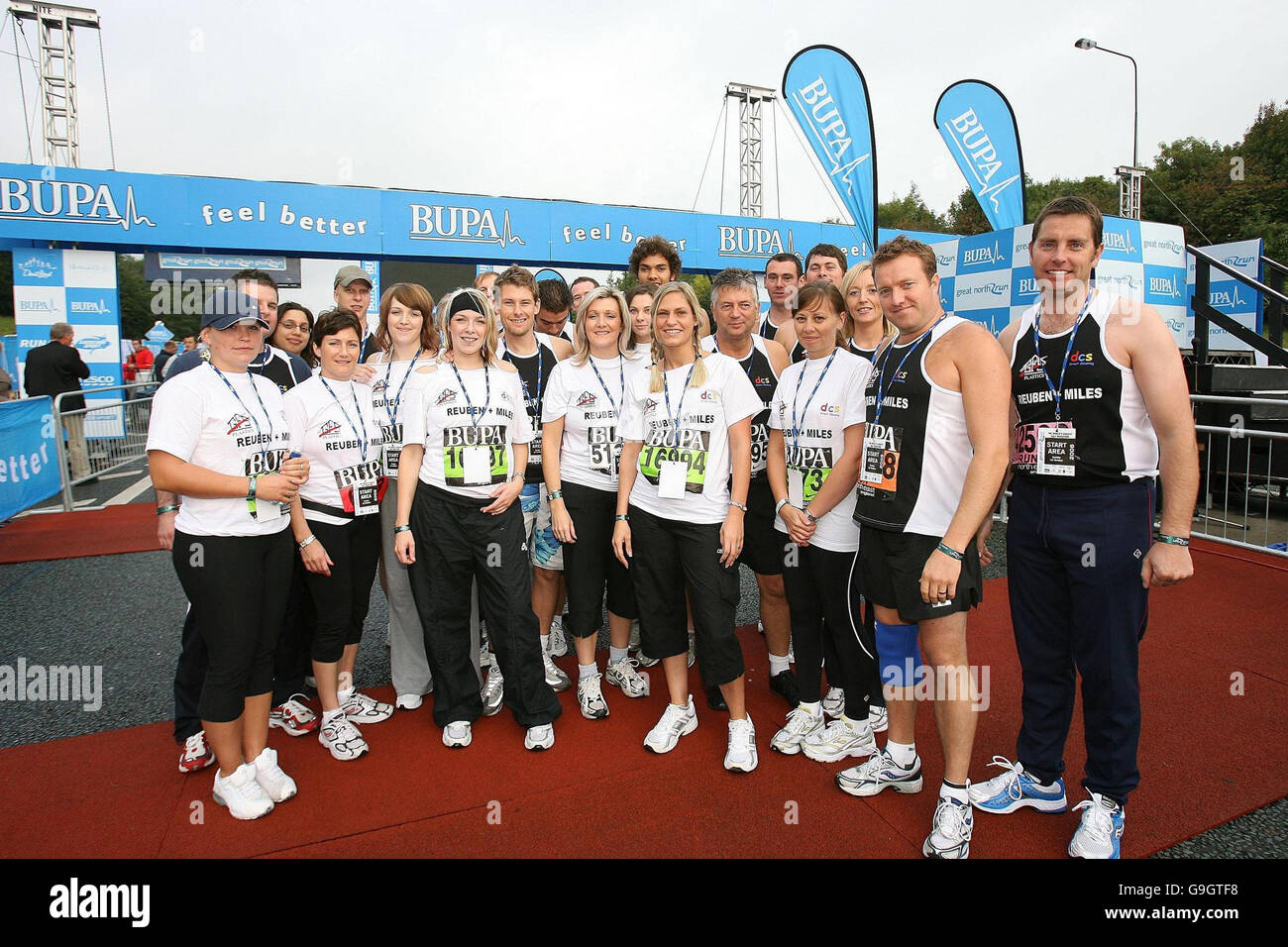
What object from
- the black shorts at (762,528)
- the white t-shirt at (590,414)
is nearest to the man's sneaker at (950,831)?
the black shorts at (762,528)

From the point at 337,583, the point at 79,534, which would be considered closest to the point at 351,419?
the point at 337,583

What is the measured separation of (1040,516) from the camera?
238 centimetres

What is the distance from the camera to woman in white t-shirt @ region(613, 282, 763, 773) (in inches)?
114

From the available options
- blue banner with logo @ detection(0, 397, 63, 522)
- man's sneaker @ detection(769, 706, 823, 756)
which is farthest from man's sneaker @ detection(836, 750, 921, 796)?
blue banner with logo @ detection(0, 397, 63, 522)

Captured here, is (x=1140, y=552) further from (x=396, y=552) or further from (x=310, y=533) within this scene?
(x=310, y=533)

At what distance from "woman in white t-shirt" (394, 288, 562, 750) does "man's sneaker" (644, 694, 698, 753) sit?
17.5 inches

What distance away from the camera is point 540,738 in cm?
308

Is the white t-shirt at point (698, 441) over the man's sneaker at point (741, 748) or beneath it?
over

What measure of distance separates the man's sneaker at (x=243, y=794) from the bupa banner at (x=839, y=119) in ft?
23.1

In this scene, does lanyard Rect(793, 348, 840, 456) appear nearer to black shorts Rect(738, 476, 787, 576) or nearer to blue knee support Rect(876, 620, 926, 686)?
black shorts Rect(738, 476, 787, 576)

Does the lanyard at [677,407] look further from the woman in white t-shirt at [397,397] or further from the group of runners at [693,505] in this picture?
the woman in white t-shirt at [397,397]

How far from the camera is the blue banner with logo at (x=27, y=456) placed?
21.7 ft

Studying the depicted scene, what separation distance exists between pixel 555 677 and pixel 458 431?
4.74 ft
